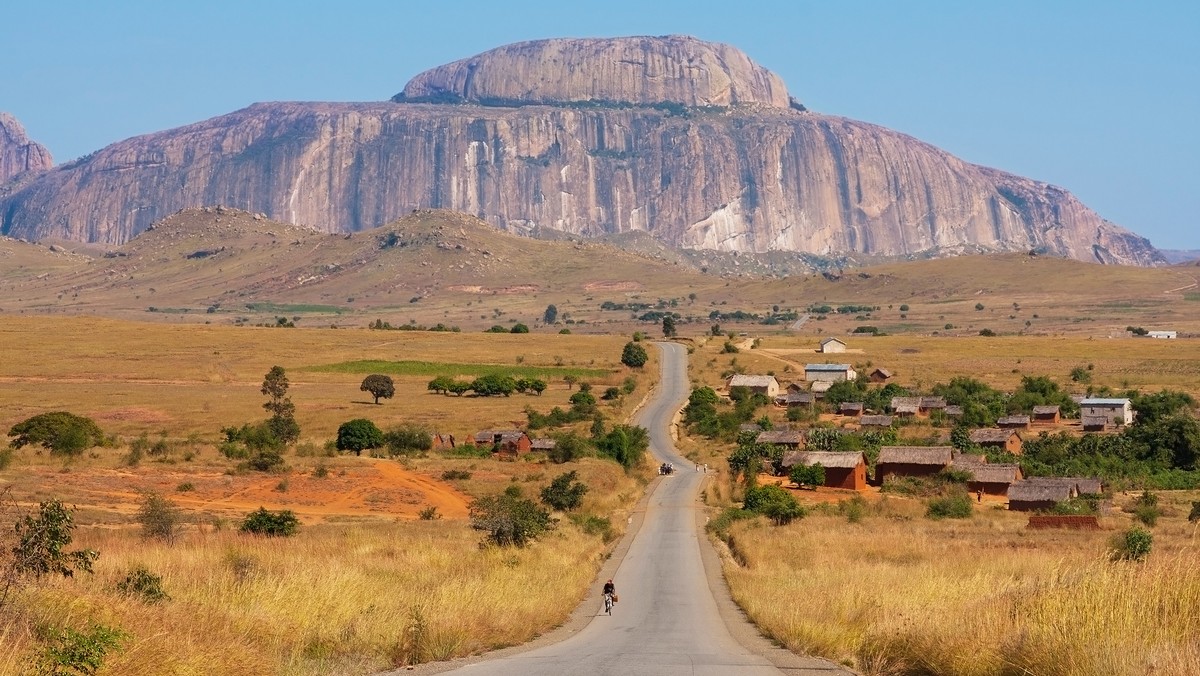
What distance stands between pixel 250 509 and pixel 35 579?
3073 centimetres

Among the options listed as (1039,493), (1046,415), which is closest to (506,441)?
(1039,493)

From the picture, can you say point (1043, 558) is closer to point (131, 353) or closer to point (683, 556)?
point (683, 556)

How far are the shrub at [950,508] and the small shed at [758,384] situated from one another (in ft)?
163

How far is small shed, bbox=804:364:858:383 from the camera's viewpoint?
115m

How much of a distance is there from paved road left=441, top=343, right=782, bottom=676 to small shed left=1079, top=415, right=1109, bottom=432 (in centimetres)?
4665

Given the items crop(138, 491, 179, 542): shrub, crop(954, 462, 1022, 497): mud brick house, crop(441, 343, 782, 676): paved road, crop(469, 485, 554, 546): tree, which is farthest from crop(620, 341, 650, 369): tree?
crop(138, 491, 179, 542): shrub

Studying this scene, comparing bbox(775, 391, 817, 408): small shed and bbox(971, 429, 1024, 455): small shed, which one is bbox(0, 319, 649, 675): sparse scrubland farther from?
bbox(971, 429, 1024, 455): small shed

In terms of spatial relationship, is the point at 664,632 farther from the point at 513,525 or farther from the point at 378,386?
the point at 378,386

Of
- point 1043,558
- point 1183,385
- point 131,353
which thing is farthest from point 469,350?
point 1043,558

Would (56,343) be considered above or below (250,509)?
above

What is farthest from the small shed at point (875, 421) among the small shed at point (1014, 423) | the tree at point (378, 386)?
the tree at point (378, 386)

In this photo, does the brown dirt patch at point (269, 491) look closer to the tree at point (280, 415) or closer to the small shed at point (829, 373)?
the tree at point (280, 415)

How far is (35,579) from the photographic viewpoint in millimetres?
14555

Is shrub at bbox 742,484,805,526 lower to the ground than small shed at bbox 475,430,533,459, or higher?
lower
